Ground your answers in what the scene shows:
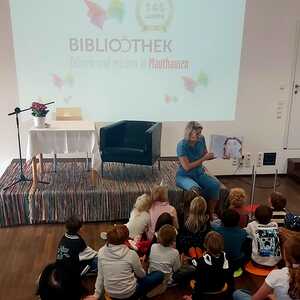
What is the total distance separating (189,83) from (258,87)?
97cm

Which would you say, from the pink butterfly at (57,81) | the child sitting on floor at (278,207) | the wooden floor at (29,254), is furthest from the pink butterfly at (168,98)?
the child sitting on floor at (278,207)

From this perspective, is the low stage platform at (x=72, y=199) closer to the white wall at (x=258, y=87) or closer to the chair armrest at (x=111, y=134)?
the chair armrest at (x=111, y=134)

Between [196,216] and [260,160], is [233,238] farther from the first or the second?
[260,160]

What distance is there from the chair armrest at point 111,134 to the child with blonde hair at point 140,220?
4.16 ft

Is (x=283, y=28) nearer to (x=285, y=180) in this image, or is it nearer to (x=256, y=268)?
(x=285, y=180)

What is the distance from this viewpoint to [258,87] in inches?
196

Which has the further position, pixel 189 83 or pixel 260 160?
pixel 260 160

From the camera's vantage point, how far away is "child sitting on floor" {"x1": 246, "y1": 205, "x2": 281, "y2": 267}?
281 centimetres

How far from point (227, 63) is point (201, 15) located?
71 cm

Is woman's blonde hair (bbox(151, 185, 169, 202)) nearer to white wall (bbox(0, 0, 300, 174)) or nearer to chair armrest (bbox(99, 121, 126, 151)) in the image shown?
chair armrest (bbox(99, 121, 126, 151))

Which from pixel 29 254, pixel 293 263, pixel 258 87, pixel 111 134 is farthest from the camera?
pixel 258 87

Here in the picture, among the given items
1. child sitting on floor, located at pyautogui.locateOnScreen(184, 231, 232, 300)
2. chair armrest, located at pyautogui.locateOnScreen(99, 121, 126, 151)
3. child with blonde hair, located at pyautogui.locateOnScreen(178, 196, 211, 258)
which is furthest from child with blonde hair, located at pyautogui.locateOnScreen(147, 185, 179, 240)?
chair armrest, located at pyautogui.locateOnScreen(99, 121, 126, 151)

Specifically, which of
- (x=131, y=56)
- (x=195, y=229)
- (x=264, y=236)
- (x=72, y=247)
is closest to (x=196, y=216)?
(x=195, y=229)

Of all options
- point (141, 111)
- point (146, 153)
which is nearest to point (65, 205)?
point (146, 153)
